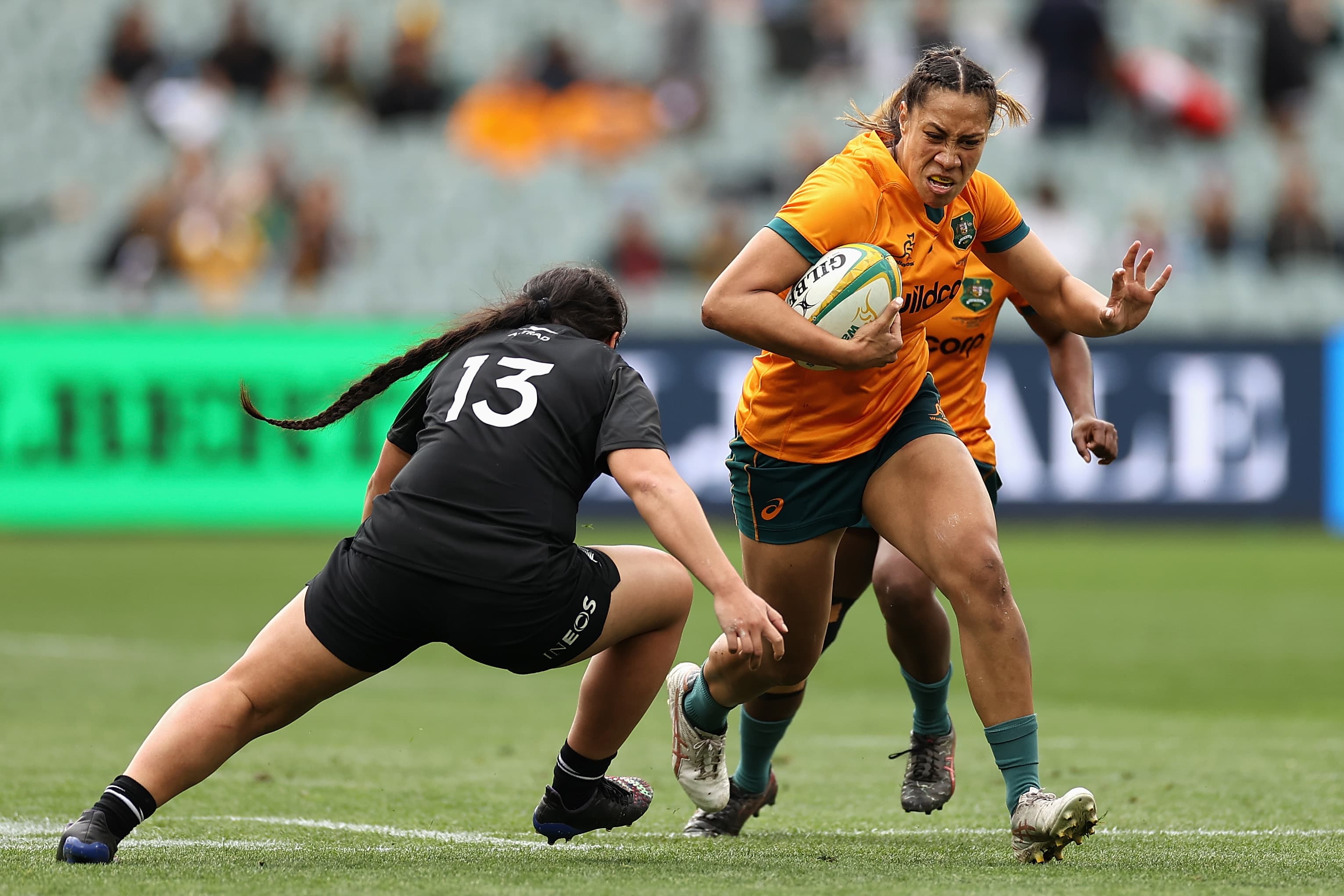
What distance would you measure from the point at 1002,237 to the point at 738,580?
1.74 meters

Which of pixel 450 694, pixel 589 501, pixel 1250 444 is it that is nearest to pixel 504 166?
pixel 589 501

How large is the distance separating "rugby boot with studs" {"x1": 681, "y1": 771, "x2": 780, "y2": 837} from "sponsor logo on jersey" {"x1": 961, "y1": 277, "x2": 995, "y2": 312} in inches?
68.6

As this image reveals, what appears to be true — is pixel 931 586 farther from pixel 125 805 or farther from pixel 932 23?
pixel 932 23

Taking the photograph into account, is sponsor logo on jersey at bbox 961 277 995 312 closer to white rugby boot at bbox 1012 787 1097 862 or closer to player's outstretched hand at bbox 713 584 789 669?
white rugby boot at bbox 1012 787 1097 862

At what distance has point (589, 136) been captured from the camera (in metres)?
19.5

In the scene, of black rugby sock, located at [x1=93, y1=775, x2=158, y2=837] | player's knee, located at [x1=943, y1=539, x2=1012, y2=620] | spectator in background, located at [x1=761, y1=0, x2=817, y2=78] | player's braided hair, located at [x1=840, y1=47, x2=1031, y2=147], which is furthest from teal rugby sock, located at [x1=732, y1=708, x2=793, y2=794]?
spectator in background, located at [x1=761, y1=0, x2=817, y2=78]

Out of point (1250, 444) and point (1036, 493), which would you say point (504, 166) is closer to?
point (1036, 493)

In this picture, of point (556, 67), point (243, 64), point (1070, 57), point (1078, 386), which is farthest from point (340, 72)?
point (1078, 386)

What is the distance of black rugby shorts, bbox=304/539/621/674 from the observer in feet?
15.0

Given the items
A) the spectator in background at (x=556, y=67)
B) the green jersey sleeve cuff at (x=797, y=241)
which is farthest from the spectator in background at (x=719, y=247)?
the green jersey sleeve cuff at (x=797, y=241)

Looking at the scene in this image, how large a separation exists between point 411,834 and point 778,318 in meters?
1.85

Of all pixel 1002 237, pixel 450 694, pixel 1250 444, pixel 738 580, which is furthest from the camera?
pixel 1250 444

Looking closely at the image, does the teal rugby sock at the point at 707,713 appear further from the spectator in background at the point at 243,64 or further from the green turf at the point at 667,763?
the spectator in background at the point at 243,64

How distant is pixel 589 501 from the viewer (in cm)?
1684
